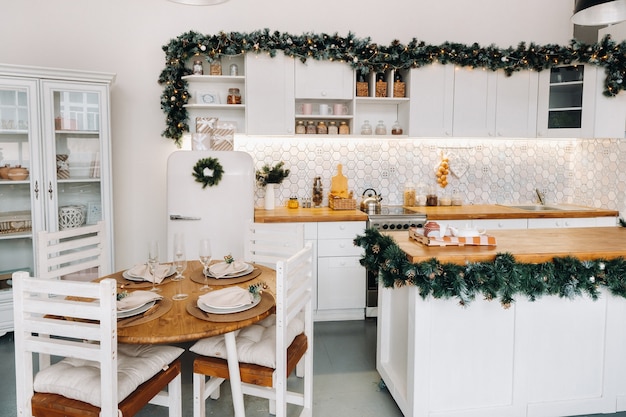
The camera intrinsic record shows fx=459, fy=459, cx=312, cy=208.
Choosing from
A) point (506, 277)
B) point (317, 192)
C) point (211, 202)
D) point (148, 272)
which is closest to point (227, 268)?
point (148, 272)

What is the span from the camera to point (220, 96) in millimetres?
4270

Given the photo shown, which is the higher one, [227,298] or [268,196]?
[268,196]

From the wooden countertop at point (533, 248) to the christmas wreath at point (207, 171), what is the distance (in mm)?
1651

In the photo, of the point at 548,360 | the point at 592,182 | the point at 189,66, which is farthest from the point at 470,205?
the point at 189,66

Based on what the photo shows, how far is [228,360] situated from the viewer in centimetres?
203

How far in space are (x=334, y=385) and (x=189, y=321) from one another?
133 centimetres

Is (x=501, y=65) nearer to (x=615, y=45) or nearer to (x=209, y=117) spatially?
(x=615, y=45)

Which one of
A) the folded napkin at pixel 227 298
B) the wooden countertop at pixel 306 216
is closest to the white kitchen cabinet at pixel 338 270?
the wooden countertop at pixel 306 216

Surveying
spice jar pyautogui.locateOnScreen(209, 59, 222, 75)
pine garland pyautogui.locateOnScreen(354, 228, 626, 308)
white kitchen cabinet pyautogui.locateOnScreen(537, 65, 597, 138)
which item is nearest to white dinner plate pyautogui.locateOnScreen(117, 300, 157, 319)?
pine garland pyautogui.locateOnScreen(354, 228, 626, 308)

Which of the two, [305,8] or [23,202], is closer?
[23,202]

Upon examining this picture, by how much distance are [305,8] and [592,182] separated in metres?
3.30

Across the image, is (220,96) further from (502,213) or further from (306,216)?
(502,213)

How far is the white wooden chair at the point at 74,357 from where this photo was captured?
63.2 inches

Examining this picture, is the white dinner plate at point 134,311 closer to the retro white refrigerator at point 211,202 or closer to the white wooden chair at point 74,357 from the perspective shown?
the white wooden chair at point 74,357
